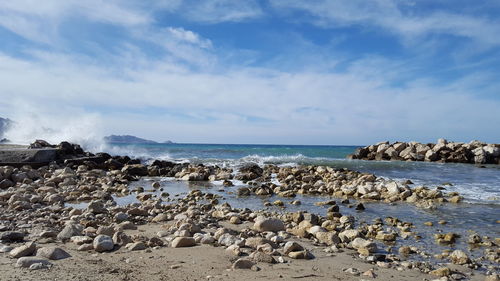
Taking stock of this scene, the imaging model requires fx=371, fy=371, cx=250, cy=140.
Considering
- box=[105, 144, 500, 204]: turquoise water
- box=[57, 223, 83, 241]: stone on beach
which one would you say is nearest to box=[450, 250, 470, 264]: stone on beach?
box=[57, 223, 83, 241]: stone on beach

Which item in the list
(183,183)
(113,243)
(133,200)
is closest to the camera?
(113,243)

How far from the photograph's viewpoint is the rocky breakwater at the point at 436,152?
30000mm

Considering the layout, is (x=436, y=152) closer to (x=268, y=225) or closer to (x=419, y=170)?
(x=419, y=170)

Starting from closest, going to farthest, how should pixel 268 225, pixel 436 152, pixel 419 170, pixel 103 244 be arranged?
pixel 103 244 < pixel 268 225 < pixel 419 170 < pixel 436 152

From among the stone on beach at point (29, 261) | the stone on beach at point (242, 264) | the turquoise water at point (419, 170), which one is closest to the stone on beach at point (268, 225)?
the stone on beach at point (242, 264)

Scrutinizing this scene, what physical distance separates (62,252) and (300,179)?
10806 mm

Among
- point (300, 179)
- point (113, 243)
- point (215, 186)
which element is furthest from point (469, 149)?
point (113, 243)

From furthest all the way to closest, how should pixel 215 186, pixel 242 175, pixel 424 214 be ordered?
pixel 242 175
pixel 215 186
pixel 424 214

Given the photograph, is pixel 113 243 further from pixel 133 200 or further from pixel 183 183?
pixel 183 183

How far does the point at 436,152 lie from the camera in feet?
104

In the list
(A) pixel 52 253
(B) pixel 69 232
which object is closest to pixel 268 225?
(B) pixel 69 232

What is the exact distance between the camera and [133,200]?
368 inches

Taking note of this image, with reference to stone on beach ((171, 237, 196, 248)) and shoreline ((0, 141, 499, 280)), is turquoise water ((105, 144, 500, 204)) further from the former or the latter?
stone on beach ((171, 237, 196, 248))

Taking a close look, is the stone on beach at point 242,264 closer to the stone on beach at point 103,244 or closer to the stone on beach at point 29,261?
the stone on beach at point 103,244
